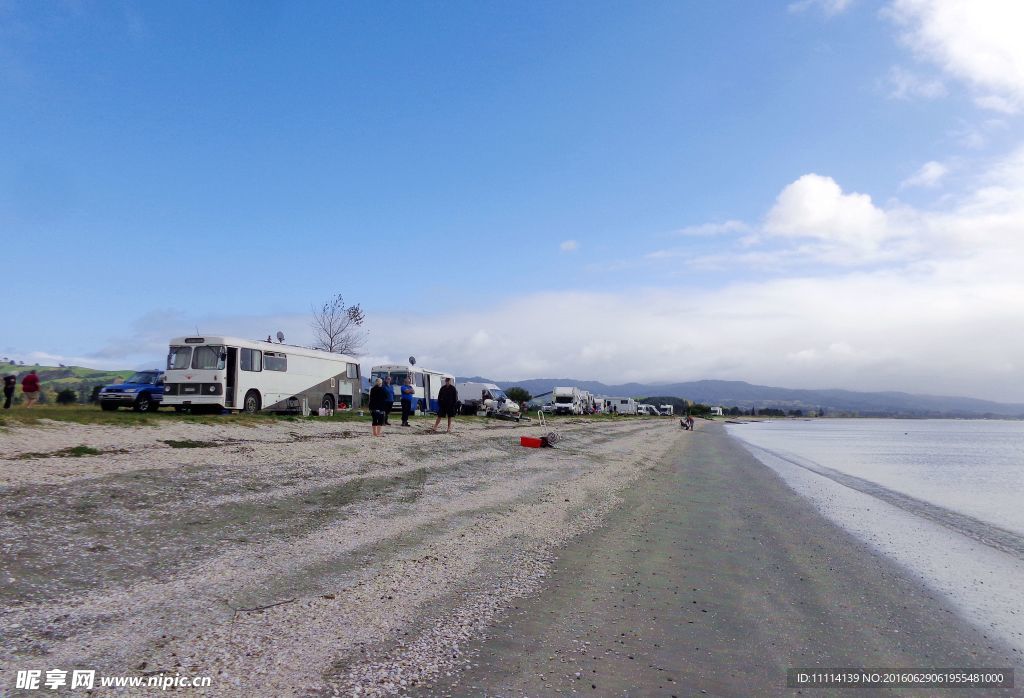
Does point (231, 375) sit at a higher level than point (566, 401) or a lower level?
higher

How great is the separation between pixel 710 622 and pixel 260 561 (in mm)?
4811

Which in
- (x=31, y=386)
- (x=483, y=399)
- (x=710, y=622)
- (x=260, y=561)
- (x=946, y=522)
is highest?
(x=31, y=386)

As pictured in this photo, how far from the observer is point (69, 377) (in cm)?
6166

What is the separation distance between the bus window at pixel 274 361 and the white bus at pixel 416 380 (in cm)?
1017

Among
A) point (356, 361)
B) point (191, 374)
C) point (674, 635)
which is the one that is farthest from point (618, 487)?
point (356, 361)

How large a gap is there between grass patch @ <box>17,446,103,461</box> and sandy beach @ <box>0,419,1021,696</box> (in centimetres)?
17

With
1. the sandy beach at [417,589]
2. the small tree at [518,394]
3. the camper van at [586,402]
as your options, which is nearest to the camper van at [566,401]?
the camper van at [586,402]

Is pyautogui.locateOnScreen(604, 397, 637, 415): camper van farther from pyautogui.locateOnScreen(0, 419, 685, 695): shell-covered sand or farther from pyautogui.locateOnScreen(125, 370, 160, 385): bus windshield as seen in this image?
pyautogui.locateOnScreen(0, 419, 685, 695): shell-covered sand

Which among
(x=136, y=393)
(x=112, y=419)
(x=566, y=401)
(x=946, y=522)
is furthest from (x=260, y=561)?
(x=566, y=401)

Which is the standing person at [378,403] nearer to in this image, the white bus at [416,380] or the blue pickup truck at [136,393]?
the blue pickup truck at [136,393]

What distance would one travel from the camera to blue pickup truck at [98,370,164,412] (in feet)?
93.0

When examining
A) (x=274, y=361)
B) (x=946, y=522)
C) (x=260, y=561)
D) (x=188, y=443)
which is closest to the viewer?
(x=260, y=561)

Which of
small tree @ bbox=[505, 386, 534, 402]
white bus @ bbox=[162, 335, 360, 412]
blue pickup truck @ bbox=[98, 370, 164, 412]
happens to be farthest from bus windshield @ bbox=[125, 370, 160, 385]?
small tree @ bbox=[505, 386, 534, 402]

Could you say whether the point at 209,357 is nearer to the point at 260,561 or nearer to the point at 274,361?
the point at 274,361
